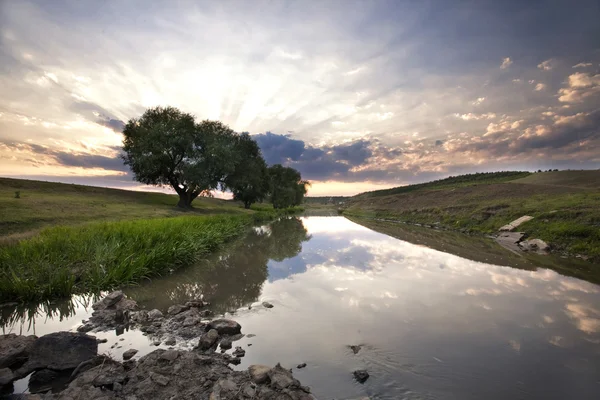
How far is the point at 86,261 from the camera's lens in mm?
9609

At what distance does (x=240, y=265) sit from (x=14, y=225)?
14.6m

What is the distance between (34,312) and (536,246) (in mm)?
21452

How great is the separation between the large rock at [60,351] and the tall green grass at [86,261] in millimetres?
3974

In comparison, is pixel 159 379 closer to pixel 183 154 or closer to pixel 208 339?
pixel 208 339

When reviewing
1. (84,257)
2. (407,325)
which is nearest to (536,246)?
(407,325)

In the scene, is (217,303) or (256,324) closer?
(256,324)

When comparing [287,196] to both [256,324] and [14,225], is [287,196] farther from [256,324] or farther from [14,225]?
[256,324]

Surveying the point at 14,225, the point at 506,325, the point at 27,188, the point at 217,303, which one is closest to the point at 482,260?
the point at 506,325

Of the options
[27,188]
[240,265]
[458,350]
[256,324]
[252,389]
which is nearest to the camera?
[252,389]

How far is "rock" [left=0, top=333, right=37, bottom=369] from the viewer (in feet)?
14.0

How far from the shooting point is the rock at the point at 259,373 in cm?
388

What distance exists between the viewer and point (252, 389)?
3664mm

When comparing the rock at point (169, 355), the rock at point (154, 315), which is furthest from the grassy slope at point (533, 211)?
the rock at point (154, 315)

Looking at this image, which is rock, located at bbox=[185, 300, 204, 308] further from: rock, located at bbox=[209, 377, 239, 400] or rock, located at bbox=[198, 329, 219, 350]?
rock, located at bbox=[209, 377, 239, 400]
